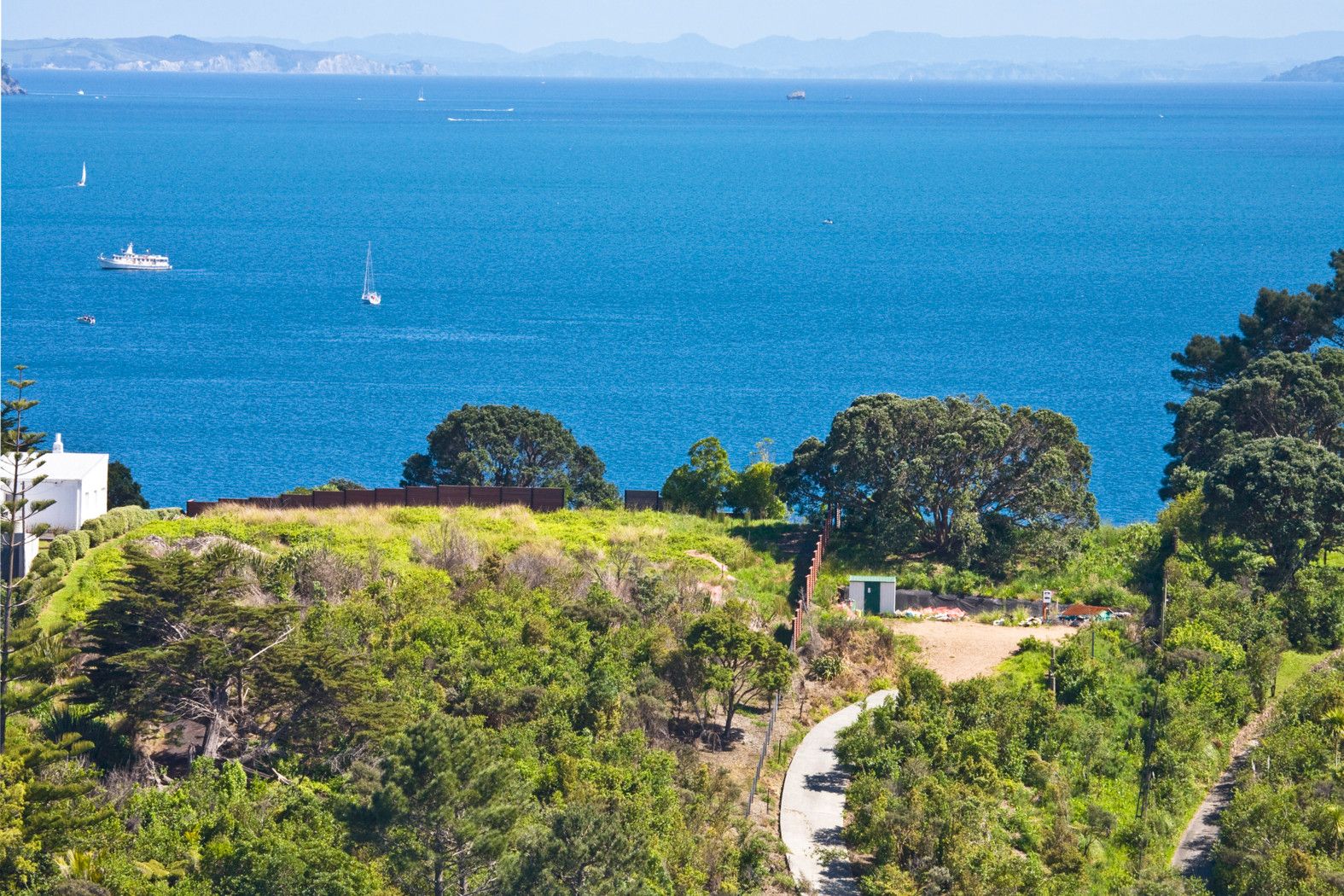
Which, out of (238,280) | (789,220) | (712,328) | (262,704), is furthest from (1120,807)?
(789,220)

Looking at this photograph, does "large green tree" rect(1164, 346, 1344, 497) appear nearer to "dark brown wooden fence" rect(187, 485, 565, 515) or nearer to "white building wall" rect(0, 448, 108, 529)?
"dark brown wooden fence" rect(187, 485, 565, 515)

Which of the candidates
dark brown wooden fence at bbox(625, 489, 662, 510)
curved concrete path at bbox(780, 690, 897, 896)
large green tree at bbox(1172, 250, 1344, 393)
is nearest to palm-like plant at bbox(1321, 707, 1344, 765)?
curved concrete path at bbox(780, 690, 897, 896)

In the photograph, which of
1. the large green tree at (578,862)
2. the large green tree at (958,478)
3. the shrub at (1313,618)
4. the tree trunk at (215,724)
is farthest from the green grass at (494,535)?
the large green tree at (578,862)

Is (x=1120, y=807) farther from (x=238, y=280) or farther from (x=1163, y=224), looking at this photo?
(x=1163, y=224)

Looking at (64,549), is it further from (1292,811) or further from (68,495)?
(1292,811)

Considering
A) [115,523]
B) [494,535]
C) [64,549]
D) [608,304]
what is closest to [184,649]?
[64,549]

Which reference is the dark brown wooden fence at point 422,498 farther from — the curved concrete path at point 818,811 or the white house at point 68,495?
the curved concrete path at point 818,811
